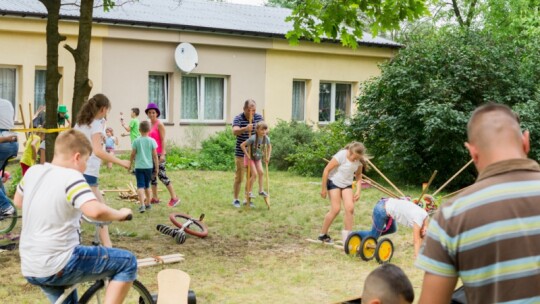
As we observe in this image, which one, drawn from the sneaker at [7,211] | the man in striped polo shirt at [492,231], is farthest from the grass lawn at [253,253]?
the man in striped polo shirt at [492,231]

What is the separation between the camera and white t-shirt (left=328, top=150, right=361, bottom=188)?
9898 millimetres

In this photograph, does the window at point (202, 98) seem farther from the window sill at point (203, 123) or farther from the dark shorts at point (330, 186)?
the dark shorts at point (330, 186)

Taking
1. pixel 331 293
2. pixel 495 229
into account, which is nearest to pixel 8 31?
pixel 331 293

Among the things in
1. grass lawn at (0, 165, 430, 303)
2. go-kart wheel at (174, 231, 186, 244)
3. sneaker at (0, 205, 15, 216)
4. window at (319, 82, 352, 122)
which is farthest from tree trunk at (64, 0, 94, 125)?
window at (319, 82, 352, 122)

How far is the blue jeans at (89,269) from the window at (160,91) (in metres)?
18.7

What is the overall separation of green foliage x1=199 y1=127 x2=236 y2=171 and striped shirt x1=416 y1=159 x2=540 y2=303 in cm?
1707

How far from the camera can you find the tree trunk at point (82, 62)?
9.75 metres

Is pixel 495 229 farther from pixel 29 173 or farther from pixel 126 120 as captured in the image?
pixel 126 120

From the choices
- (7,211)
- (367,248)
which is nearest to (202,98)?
(7,211)

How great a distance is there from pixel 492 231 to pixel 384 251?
6.57m

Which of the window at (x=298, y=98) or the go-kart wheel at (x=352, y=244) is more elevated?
the window at (x=298, y=98)

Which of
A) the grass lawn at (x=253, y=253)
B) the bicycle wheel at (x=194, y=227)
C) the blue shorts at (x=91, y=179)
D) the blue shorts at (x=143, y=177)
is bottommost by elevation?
the grass lawn at (x=253, y=253)

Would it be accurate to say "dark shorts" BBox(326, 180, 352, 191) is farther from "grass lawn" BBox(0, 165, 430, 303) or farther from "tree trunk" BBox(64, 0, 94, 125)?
"tree trunk" BBox(64, 0, 94, 125)

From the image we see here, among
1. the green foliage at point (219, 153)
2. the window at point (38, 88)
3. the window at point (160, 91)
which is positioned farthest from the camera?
the window at point (160, 91)
